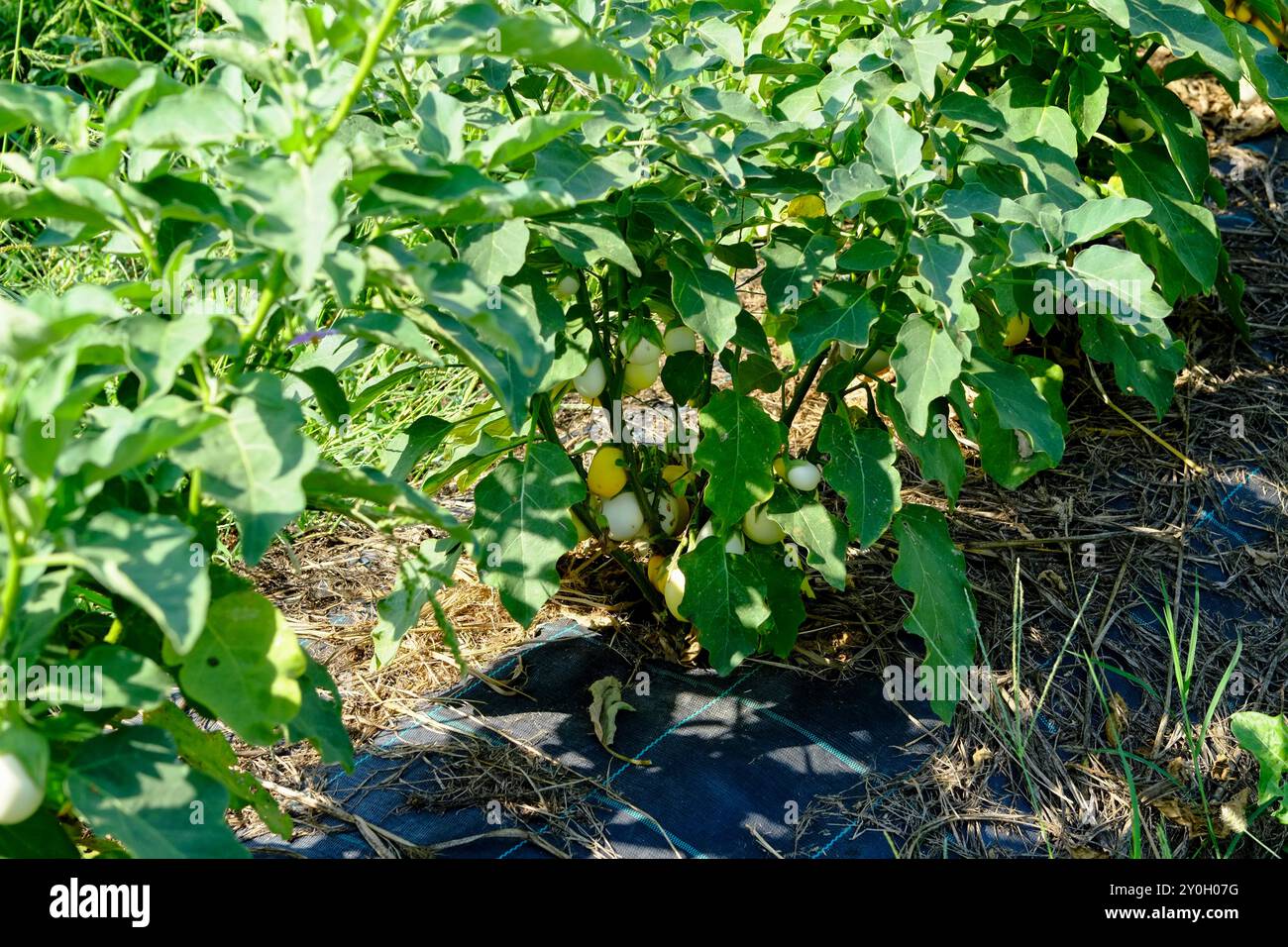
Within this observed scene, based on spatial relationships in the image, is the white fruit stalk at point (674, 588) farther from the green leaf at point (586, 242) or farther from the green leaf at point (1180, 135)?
the green leaf at point (1180, 135)

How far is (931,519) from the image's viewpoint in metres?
2.06

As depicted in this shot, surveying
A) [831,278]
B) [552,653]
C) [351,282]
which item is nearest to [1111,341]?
[831,278]

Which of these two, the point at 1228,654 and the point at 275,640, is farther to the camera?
the point at 1228,654

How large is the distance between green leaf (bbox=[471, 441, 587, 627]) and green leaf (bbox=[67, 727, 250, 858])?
2.24 feet

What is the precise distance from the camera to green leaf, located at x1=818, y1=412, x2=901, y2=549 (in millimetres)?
1902

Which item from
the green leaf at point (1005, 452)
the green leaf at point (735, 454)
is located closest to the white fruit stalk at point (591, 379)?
the green leaf at point (735, 454)

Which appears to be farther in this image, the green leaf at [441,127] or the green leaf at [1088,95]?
the green leaf at [1088,95]

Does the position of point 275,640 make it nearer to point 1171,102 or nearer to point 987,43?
point 987,43

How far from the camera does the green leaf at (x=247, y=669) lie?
1.27 m

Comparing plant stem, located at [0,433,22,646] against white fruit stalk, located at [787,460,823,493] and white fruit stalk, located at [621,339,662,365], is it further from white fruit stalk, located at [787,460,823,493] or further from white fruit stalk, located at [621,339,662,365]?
white fruit stalk, located at [787,460,823,493]

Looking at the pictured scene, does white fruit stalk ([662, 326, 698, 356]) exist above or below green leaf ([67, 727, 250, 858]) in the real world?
above

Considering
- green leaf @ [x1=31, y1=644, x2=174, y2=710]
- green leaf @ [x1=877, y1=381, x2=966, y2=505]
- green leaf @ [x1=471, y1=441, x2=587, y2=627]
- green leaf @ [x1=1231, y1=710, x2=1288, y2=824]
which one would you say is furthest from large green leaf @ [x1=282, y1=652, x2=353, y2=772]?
green leaf @ [x1=1231, y1=710, x2=1288, y2=824]

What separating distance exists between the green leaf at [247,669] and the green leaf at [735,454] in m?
0.80

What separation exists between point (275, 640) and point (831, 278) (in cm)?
104
